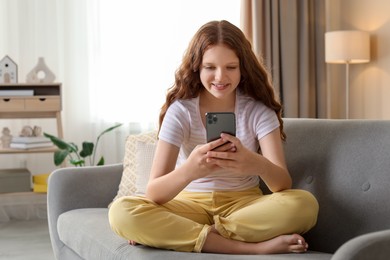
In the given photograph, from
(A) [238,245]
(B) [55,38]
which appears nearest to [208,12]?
(B) [55,38]

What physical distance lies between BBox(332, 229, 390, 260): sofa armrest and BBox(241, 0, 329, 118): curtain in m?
3.49

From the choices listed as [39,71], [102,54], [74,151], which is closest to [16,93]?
[39,71]

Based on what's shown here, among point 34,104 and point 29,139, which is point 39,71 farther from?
point 29,139

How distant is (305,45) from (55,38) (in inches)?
67.4

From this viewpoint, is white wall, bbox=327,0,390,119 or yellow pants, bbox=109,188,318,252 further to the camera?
white wall, bbox=327,0,390,119

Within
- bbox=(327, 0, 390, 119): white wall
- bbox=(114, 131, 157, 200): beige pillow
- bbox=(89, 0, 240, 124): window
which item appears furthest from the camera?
bbox=(89, 0, 240, 124): window

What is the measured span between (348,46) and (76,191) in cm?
249

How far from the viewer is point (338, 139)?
2.32 metres

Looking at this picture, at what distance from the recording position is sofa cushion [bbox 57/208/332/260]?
77.2 inches

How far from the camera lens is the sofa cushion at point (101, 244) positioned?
6.43 ft

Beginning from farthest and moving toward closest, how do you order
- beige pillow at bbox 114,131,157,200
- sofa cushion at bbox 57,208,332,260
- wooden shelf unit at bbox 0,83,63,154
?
1. wooden shelf unit at bbox 0,83,63,154
2. beige pillow at bbox 114,131,157,200
3. sofa cushion at bbox 57,208,332,260

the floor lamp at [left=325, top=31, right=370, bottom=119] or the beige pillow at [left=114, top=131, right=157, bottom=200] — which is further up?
the floor lamp at [left=325, top=31, right=370, bottom=119]

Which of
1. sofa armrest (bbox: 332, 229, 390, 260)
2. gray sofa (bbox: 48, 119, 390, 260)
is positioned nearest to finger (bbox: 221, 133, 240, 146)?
gray sofa (bbox: 48, 119, 390, 260)

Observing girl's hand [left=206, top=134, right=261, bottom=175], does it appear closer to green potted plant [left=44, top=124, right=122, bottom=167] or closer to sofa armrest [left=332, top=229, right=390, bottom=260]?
sofa armrest [left=332, top=229, right=390, bottom=260]
